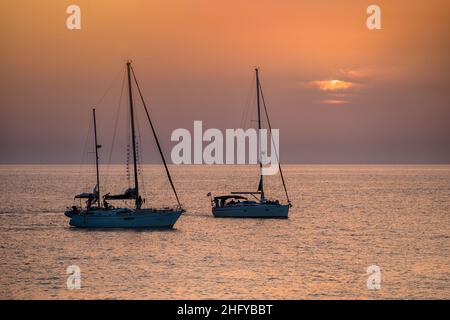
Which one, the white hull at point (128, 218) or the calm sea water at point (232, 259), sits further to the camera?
the white hull at point (128, 218)

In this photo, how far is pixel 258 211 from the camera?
77062 millimetres

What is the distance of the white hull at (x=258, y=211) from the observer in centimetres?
7706

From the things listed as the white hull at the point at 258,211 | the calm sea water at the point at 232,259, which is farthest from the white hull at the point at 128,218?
the white hull at the point at 258,211

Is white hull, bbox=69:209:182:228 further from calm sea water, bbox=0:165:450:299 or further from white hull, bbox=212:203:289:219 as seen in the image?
white hull, bbox=212:203:289:219

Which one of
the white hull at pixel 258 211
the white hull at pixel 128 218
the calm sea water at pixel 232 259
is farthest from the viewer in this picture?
the white hull at pixel 258 211

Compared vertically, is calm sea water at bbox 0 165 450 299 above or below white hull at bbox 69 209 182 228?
below

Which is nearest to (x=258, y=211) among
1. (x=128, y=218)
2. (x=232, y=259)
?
(x=128, y=218)

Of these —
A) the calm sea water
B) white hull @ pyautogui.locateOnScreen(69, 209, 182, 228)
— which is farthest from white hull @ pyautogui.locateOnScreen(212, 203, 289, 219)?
white hull @ pyautogui.locateOnScreen(69, 209, 182, 228)

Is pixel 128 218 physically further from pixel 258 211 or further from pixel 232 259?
pixel 258 211

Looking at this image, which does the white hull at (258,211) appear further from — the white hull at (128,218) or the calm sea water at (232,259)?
the white hull at (128,218)

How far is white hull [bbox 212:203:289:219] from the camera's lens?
77062 mm

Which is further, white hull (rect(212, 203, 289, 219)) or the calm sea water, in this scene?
white hull (rect(212, 203, 289, 219))

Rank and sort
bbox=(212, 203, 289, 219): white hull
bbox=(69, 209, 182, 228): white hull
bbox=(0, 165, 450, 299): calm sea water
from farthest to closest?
1. bbox=(212, 203, 289, 219): white hull
2. bbox=(69, 209, 182, 228): white hull
3. bbox=(0, 165, 450, 299): calm sea water
